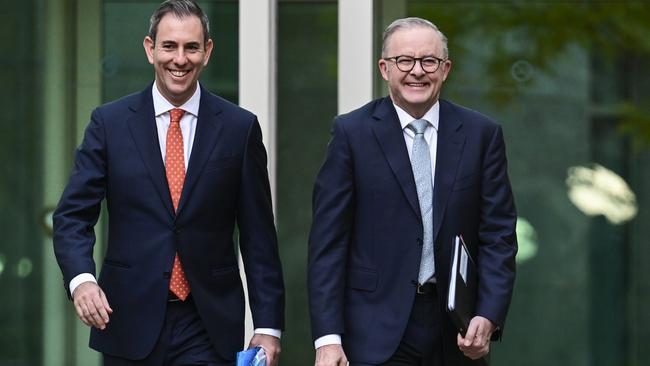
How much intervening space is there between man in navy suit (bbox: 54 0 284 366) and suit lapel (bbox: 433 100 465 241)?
2.03 ft

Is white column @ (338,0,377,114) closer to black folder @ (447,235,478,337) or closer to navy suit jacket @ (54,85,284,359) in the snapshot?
navy suit jacket @ (54,85,284,359)

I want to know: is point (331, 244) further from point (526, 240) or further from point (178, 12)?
point (526, 240)

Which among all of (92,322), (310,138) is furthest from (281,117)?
(92,322)

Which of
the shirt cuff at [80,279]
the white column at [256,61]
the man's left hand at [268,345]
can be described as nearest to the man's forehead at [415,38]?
the man's left hand at [268,345]

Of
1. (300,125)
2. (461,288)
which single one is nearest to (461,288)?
(461,288)

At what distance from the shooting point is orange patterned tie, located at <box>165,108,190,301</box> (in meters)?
4.95

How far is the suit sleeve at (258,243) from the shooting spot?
16.6 feet

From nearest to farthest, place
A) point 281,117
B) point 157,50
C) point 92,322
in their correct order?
point 92,322 < point 157,50 < point 281,117

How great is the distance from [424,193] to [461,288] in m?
0.42

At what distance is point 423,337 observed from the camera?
493 cm

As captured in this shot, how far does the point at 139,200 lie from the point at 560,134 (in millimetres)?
4173

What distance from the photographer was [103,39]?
8547mm

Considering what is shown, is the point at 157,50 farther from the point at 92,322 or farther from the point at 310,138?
the point at 310,138

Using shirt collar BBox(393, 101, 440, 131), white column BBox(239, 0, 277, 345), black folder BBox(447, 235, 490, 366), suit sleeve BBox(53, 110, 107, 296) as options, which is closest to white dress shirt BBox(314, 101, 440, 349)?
shirt collar BBox(393, 101, 440, 131)
